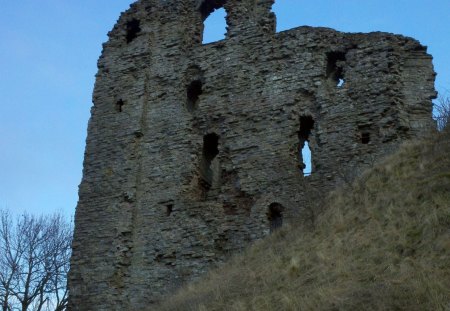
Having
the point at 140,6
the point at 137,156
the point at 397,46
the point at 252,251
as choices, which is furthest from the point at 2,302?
the point at 397,46

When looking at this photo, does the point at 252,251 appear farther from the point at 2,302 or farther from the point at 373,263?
the point at 2,302

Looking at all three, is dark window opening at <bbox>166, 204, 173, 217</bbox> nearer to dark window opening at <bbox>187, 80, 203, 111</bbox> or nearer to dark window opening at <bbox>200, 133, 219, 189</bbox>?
dark window opening at <bbox>200, 133, 219, 189</bbox>

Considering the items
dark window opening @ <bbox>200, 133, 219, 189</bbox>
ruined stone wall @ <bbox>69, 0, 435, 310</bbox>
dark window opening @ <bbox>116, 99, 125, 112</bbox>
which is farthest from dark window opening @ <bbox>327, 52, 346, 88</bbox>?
dark window opening @ <bbox>116, 99, 125, 112</bbox>

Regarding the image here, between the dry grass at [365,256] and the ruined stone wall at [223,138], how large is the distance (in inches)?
59.6

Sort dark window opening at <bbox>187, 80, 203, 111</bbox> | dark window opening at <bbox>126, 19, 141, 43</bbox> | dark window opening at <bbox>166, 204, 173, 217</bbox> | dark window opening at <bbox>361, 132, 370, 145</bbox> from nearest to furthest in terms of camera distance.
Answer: dark window opening at <bbox>361, 132, 370, 145</bbox> → dark window opening at <bbox>166, 204, 173, 217</bbox> → dark window opening at <bbox>187, 80, 203, 111</bbox> → dark window opening at <bbox>126, 19, 141, 43</bbox>

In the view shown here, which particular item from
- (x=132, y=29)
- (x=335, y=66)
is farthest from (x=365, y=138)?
(x=132, y=29)

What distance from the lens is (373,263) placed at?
305 inches

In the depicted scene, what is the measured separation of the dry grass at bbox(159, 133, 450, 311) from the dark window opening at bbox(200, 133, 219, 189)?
9.51ft

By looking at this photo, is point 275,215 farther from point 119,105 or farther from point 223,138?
point 119,105

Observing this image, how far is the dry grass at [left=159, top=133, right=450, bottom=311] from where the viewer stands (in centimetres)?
687

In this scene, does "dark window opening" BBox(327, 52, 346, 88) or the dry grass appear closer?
the dry grass

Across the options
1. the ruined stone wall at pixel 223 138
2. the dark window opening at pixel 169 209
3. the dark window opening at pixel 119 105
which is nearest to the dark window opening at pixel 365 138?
the ruined stone wall at pixel 223 138

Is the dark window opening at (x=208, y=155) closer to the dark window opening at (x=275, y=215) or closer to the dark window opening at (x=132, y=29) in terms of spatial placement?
the dark window opening at (x=275, y=215)

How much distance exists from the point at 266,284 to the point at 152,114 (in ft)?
22.1
